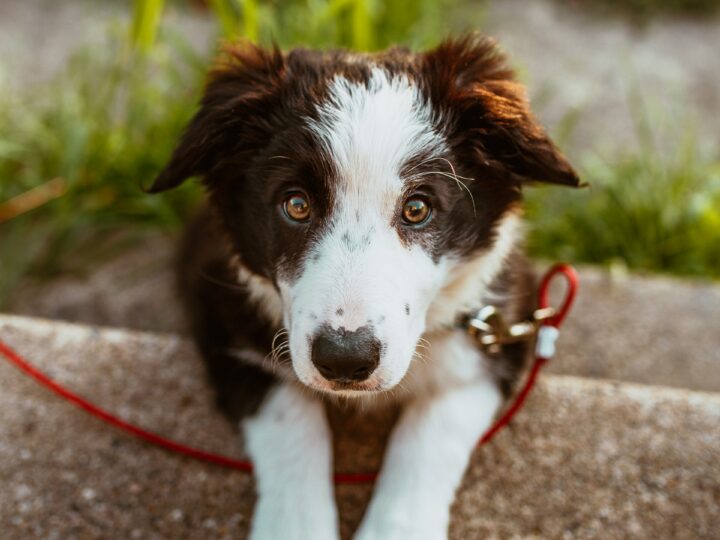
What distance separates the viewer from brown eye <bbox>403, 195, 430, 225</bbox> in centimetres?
192

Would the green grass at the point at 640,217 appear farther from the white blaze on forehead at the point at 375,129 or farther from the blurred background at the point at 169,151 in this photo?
the white blaze on forehead at the point at 375,129

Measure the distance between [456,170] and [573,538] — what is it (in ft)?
3.25

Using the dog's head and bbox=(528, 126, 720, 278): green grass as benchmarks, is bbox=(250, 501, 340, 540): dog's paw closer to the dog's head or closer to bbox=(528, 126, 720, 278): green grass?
the dog's head

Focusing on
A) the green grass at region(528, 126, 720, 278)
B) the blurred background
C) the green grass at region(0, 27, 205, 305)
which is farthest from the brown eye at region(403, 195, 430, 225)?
the green grass at region(0, 27, 205, 305)

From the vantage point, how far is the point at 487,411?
2.19 meters

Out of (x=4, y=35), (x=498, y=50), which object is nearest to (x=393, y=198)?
(x=498, y=50)

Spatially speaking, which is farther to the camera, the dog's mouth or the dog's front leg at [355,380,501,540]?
the dog's front leg at [355,380,501,540]

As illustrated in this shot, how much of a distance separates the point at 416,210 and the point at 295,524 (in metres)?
Result: 0.83

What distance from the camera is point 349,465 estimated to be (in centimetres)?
212

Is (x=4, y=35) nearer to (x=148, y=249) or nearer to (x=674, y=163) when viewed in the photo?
(x=148, y=249)

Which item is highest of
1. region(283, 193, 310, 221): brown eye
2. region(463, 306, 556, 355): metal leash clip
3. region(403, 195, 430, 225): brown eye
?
region(403, 195, 430, 225): brown eye

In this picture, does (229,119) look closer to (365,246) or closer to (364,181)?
(364,181)

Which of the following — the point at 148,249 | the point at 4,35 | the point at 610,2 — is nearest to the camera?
the point at 148,249

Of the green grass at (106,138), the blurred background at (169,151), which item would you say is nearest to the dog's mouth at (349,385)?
the blurred background at (169,151)
